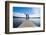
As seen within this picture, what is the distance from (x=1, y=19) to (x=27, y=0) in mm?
513

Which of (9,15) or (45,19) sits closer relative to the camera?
(9,15)

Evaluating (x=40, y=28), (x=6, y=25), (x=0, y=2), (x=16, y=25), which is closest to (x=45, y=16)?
(x=40, y=28)

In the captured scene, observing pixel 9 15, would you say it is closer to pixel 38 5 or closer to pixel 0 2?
pixel 0 2

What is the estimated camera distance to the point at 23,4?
1572 mm

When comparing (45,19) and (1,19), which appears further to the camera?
(45,19)

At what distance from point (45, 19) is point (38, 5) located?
0.87 ft

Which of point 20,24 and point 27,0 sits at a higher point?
point 27,0

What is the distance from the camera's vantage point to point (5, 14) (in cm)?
151

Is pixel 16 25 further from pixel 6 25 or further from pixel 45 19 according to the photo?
pixel 45 19

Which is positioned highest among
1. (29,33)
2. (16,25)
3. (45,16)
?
(45,16)

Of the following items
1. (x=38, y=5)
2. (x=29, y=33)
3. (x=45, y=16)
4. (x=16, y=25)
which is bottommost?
(x=29, y=33)

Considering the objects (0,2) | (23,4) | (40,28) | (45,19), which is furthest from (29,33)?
(0,2)

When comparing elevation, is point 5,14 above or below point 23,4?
below

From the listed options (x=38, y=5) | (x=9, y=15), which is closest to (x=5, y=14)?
(x=9, y=15)
